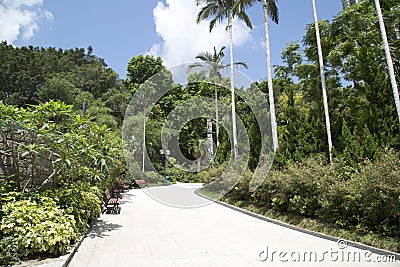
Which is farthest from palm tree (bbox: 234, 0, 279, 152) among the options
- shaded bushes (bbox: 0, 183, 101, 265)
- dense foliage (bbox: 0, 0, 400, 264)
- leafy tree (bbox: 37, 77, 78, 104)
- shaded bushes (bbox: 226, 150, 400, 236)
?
leafy tree (bbox: 37, 77, 78, 104)

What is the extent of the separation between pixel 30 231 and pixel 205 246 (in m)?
3.07

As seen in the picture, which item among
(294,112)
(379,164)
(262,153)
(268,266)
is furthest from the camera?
(262,153)

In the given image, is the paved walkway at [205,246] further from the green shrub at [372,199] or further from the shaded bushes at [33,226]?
the green shrub at [372,199]

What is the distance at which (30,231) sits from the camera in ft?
14.9

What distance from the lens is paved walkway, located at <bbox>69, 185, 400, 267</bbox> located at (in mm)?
4777

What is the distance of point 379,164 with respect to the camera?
5.88 meters

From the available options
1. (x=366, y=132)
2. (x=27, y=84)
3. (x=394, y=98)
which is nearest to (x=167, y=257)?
(x=366, y=132)

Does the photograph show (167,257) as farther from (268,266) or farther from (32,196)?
(32,196)

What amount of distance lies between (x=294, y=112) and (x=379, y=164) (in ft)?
20.4

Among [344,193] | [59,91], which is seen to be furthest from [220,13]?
[59,91]

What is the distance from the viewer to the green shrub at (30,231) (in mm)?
4371

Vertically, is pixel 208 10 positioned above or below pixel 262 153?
above

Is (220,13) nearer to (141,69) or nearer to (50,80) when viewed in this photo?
(141,69)

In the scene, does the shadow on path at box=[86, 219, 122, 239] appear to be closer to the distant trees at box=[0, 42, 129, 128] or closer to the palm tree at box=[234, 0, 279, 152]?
the palm tree at box=[234, 0, 279, 152]
